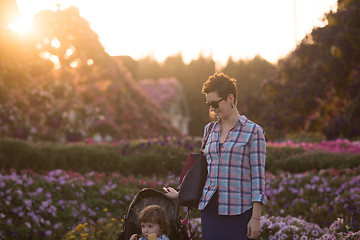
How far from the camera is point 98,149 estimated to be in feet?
34.6

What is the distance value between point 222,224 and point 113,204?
4.91 meters

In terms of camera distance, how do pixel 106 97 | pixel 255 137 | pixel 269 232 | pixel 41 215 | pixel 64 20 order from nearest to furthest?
pixel 255 137 < pixel 269 232 < pixel 41 215 < pixel 64 20 < pixel 106 97

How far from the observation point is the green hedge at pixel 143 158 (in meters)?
9.51

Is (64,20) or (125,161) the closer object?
(125,161)

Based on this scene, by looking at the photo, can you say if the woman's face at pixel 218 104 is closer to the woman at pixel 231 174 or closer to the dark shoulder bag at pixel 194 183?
the woman at pixel 231 174

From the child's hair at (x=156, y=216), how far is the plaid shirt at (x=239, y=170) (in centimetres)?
57

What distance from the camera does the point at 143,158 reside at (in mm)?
10328

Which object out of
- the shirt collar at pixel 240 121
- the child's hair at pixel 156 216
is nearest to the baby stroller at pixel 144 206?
the child's hair at pixel 156 216

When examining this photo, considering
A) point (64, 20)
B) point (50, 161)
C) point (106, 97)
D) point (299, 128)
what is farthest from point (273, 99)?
point (50, 161)

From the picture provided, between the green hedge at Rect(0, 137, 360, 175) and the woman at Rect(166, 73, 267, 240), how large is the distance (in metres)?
6.46

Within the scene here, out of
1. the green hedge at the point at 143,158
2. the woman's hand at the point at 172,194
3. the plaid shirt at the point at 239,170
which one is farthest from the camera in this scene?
the green hedge at the point at 143,158

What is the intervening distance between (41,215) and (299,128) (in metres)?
13.9

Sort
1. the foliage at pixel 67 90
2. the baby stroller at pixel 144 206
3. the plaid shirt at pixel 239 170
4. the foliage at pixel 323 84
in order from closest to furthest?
1. the plaid shirt at pixel 239 170
2. the baby stroller at pixel 144 206
3. the foliage at pixel 67 90
4. the foliage at pixel 323 84

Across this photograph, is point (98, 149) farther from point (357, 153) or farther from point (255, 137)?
point (255, 137)
